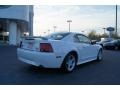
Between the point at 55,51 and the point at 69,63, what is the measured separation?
94 centimetres

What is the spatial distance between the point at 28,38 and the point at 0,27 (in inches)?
816

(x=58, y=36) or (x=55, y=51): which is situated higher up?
(x=58, y=36)

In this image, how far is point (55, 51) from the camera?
269 inches

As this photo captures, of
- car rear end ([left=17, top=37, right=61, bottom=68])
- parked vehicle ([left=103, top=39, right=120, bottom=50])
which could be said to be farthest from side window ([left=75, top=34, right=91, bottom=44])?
parked vehicle ([left=103, top=39, right=120, bottom=50])

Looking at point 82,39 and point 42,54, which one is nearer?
point 42,54

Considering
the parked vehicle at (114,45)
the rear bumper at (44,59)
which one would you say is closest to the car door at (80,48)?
the rear bumper at (44,59)

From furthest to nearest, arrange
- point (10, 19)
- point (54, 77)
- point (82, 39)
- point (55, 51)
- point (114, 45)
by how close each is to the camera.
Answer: point (10, 19) < point (114, 45) < point (82, 39) < point (55, 51) < point (54, 77)

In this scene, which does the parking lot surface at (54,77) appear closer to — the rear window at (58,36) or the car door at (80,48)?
the car door at (80,48)

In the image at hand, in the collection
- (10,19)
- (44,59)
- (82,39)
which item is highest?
(10,19)

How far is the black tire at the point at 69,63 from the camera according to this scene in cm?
725

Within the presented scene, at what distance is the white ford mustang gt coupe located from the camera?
6.77 m

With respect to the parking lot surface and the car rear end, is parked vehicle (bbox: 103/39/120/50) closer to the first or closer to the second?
the parking lot surface

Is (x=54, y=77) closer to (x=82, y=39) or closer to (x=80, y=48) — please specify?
(x=80, y=48)

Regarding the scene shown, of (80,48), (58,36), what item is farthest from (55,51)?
(80,48)
